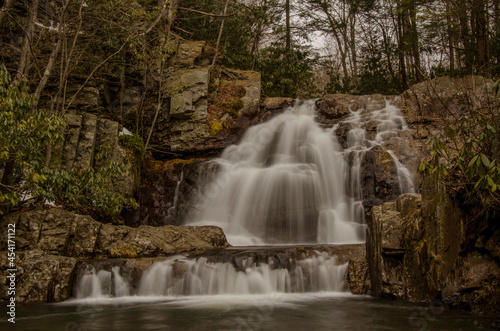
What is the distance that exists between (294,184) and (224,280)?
4908 millimetres

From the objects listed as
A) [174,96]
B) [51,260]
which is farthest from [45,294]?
[174,96]

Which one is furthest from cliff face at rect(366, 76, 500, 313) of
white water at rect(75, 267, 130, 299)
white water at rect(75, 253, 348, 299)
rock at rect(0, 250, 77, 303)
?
rock at rect(0, 250, 77, 303)

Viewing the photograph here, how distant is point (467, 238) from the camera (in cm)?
499

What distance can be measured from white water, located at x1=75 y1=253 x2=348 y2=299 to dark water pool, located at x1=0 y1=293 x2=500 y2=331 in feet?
0.61

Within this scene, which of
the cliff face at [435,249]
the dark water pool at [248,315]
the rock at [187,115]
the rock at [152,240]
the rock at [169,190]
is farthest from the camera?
the rock at [187,115]

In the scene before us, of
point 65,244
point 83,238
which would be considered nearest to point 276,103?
point 83,238

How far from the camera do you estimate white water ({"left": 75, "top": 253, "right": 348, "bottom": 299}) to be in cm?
657

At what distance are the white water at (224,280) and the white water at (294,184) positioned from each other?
2723 millimetres

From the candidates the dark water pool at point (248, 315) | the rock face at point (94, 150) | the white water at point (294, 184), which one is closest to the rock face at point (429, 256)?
the dark water pool at point (248, 315)

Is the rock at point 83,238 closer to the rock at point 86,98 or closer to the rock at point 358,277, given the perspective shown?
the rock at point 358,277

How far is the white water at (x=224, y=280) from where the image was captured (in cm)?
657

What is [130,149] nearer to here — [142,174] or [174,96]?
[142,174]

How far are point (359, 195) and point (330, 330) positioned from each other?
641 centimetres

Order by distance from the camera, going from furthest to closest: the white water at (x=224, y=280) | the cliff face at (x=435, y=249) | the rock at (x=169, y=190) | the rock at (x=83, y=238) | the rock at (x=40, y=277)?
the rock at (x=169, y=190), the rock at (x=83, y=238), the white water at (x=224, y=280), the rock at (x=40, y=277), the cliff face at (x=435, y=249)
